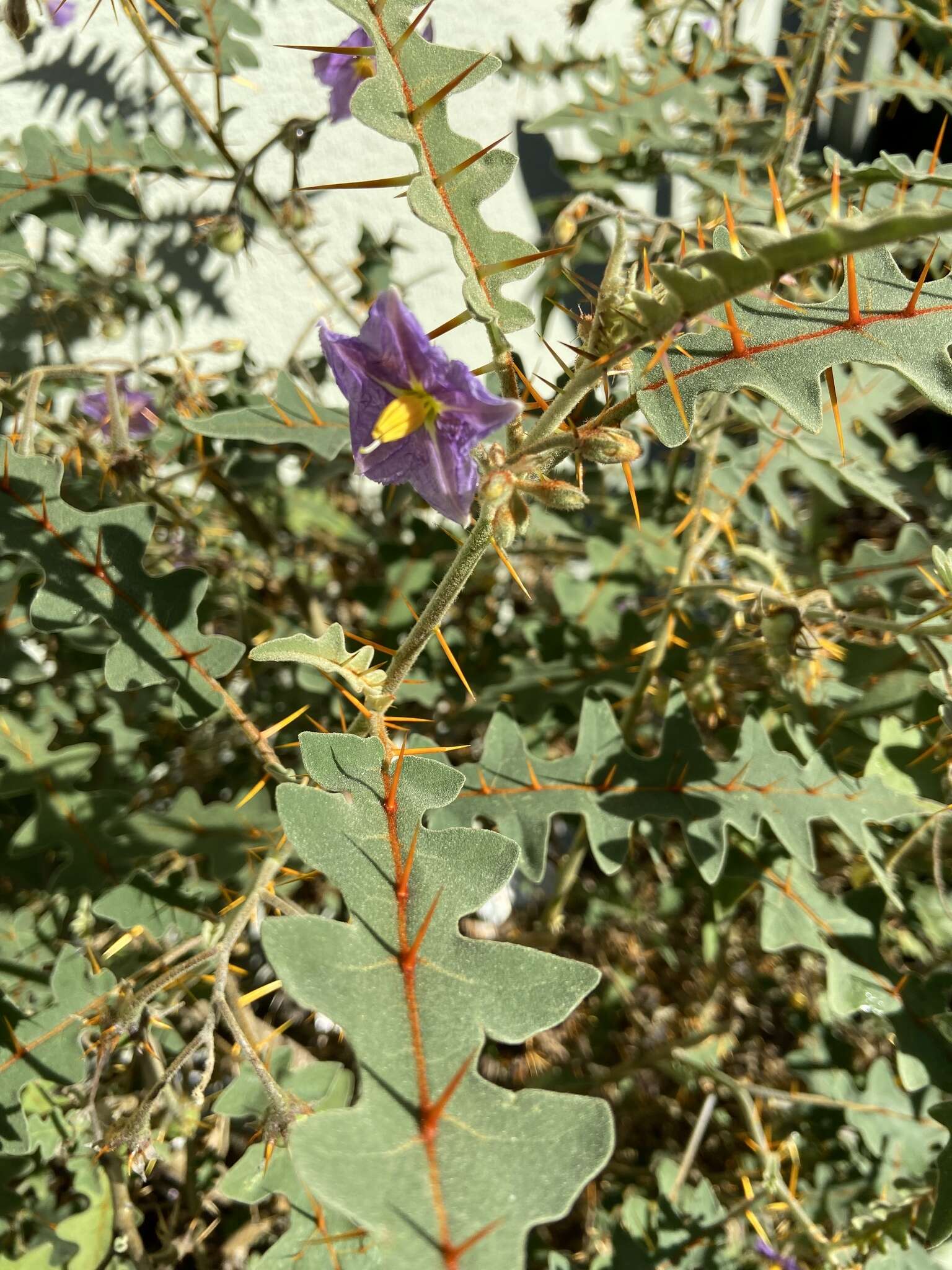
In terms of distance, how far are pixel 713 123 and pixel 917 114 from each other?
1.83m

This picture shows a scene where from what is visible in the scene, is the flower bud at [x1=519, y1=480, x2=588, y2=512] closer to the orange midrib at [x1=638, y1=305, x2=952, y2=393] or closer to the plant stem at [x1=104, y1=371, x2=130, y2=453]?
the orange midrib at [x1=638, y1=305, x2=952, y2=393]

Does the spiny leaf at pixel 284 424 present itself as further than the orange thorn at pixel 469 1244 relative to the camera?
Yes

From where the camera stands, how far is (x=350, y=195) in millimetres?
2109

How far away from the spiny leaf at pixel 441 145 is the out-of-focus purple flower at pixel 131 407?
3.27ft

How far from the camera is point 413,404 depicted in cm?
73

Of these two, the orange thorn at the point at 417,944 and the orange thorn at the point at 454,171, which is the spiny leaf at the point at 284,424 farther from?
the orange thorn at the point at 417,944

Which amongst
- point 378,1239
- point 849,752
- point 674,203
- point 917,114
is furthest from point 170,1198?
point 917,114

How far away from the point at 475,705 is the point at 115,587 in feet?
1.90

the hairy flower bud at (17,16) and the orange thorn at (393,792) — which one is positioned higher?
the hairy flower bud at (17,16)

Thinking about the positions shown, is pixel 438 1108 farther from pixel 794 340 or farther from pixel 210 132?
pixel 210 132

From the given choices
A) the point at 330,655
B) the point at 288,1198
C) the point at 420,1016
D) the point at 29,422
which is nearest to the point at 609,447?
the point at 330,655

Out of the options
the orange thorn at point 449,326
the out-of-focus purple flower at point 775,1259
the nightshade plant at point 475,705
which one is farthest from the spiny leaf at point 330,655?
the out-of-focus purple flower at point 775,1259

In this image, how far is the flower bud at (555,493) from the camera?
0.64 m

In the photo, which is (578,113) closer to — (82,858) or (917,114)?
(82,858)
